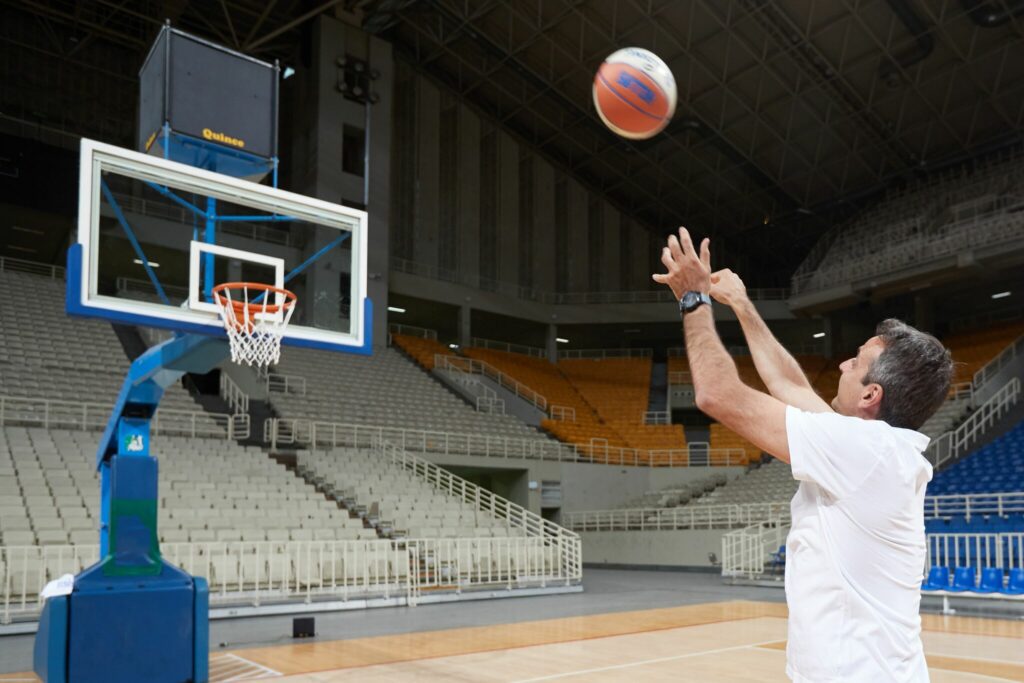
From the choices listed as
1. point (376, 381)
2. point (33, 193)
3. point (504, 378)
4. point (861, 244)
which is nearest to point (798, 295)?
point (861, 244)

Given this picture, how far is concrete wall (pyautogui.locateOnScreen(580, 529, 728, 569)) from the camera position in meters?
20.4

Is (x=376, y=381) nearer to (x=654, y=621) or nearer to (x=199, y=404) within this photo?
(x=199, y=404)

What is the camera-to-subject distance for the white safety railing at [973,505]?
15.7m

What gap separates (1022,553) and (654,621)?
21.0 feet

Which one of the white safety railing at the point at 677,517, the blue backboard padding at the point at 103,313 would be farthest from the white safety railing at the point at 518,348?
the blue backboard padding at the point at 103,313

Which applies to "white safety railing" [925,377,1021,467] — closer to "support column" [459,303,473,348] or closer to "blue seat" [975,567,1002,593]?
"blue seat" [975,567,1002,593]

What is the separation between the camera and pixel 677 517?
21.8 metres

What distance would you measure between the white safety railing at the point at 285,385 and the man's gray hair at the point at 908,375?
20392 mm

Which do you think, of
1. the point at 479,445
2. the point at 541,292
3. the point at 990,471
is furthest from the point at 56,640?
the point at 541,292

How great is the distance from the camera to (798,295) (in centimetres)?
2864

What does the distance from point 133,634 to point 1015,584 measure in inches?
443

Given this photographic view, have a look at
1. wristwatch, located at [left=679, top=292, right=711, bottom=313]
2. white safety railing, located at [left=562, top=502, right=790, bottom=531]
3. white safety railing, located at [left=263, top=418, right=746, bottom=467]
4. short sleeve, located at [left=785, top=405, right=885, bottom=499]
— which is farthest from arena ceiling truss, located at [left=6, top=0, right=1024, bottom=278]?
short sleeve, located at [left=785, top=405, right=885, bottom=499]

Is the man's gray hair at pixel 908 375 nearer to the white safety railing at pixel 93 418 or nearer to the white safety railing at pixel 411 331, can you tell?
the white safety railing at pixel 93 418

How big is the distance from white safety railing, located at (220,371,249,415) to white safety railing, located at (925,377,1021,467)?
51.1 feet
